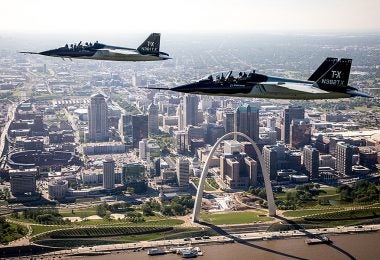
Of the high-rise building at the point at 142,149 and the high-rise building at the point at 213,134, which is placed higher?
the high-rise building at the point at 213,134

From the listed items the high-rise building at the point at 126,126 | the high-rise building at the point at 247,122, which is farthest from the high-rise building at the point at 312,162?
the high-rise building at the point at 126,126

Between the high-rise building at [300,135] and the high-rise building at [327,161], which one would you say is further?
the high-rise building at [300,135]

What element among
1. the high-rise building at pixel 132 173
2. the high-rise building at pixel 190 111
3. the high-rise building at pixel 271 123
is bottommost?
the high-rise building at pixel 132 173

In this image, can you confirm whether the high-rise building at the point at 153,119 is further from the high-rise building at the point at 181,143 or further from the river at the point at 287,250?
the river at the point at 287,250

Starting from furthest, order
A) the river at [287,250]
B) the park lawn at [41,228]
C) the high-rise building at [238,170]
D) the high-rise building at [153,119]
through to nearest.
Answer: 1. the high-rise building at [153,119]
2. the high-rise building at [238,170]
3. the park lawn at [41,228]
4. the river at [287,250]

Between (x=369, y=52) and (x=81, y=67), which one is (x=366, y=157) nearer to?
→ (x=369, y=52)

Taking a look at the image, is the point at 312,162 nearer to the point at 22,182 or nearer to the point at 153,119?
the point at 22,182

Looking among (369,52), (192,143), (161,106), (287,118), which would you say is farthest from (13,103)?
(369,52)
